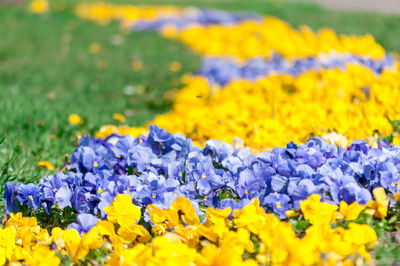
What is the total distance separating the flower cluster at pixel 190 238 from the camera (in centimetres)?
169

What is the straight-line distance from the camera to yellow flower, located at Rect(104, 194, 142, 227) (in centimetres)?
207

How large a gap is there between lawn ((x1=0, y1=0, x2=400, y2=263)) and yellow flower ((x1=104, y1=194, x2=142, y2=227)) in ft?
2.91

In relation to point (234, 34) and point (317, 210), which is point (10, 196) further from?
point (234, 34)

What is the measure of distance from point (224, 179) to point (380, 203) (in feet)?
2.40

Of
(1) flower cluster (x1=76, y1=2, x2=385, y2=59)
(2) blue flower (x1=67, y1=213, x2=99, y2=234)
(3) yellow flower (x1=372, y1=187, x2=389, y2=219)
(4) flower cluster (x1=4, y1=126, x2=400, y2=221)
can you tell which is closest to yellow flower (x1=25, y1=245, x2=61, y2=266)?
(2) blue flower (x1=67, y1=213, x2=99, y2=234)

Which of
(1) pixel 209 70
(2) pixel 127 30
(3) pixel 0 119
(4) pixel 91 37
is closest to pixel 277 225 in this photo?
(3) pixel 0 119

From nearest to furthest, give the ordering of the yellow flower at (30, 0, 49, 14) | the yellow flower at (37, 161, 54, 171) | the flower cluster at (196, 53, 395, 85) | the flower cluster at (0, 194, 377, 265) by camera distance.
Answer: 1. the flower cluster at (0, 194, 377, 265)
2. the yellow flower at (37, 161, 54, 171)
3. the flower cluster at (196, 53, 395, 85)
4. the yellow flower at (30, 0, 49, 14)

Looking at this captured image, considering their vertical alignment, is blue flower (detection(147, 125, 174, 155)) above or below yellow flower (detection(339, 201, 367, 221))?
below

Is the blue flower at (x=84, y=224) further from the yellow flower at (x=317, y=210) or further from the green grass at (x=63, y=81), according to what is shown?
the yellow flower at (x=317, y=210)

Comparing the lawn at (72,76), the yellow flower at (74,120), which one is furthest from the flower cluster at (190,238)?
the yellow flower at (74,120)

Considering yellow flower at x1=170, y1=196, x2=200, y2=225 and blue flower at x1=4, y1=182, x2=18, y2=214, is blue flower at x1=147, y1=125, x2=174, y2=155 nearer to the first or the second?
yellow flower at x1=170, y1=196, x2=200, y2=225

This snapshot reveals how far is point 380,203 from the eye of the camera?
1966mm

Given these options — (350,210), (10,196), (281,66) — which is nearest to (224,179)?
(350,210)

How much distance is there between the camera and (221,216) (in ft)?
6.46
